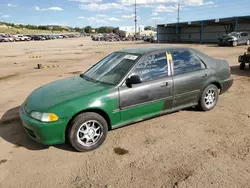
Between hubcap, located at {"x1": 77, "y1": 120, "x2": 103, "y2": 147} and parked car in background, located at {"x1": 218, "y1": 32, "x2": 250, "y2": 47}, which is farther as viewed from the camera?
parked car in background, located at {"x1": 218, "y1": 32, "x2": 250, "y2": 47}

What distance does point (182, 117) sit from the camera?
4676 millimetres

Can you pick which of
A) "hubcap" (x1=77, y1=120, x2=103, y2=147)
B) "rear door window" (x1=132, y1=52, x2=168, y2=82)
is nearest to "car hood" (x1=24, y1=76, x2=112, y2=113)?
"hubcap" (x1=77, y1=120, x2=103, y2=147)

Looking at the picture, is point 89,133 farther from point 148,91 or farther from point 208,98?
point 208,98

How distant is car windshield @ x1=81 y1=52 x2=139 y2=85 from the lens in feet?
12.8

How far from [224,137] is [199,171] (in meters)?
1.19

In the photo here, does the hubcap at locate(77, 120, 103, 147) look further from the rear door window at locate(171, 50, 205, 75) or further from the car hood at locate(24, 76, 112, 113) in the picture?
the rear door window at locate(171, 50, 205, 75)

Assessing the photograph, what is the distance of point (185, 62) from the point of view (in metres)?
4.51

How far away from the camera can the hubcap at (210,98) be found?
485 centimetres

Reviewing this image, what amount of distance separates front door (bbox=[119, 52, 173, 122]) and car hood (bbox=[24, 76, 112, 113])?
43 cm

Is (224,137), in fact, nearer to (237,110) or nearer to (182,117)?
(182,117)

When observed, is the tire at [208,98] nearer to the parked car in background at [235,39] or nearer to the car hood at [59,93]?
the car hood at [59,93]

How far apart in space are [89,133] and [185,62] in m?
2.43

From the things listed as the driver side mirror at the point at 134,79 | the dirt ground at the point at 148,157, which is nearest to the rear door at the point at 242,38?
the dirt ground at the point at 148,157

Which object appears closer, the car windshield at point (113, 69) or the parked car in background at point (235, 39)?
the car windshield at point (113, 69)
